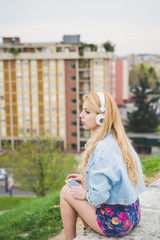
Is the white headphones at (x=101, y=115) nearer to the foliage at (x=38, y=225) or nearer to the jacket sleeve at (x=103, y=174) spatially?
the jacket sleeve at (x=103, y=174)

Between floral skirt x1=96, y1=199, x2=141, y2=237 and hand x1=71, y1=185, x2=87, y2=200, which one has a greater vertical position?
hand x1=71, y1=185, x2=87, y2=200

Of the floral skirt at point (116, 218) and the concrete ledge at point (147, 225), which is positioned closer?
the floral skirt at point (116, 218)

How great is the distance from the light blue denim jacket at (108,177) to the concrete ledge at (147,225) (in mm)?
424

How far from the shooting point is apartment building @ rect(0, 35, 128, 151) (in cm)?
3931

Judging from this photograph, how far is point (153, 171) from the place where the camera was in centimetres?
584

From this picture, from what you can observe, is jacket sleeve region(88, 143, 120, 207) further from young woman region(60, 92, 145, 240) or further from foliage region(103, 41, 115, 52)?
foliage region(103, 41, 115, 52)

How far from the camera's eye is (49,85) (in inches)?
1586

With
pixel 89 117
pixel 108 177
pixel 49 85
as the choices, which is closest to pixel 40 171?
pixel 89 117

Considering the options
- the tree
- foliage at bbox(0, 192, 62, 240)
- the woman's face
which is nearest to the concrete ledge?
the woman's face

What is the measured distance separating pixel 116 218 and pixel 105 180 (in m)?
0.40

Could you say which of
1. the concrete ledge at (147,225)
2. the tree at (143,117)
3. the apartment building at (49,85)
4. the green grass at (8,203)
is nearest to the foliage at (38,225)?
the concrete ledge at (147,225)

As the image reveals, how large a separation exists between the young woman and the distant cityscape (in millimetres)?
36236

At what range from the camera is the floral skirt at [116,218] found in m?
2.71

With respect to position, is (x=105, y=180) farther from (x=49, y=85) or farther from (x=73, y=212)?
(x=49, y=85)
